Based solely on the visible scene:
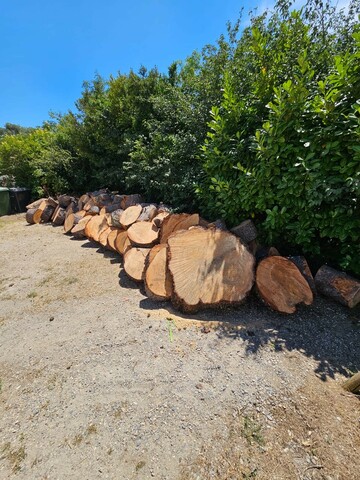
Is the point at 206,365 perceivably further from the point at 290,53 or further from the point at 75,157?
the point at 75,157

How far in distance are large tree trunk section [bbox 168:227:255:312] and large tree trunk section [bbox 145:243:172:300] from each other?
0.17 metres

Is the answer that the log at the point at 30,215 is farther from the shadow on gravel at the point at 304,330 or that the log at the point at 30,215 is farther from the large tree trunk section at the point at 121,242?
the shadow on gravel at the point at 304,330

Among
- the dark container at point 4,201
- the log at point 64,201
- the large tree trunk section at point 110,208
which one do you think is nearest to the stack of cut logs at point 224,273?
the large tree trunk section at point 110,208

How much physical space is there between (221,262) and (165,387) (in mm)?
1193

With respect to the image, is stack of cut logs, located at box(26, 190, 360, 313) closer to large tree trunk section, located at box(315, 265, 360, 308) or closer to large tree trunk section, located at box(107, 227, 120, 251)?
large tree trunk section, located at box(315, 265, 360, 308)

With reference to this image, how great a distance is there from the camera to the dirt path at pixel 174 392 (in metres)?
1.19

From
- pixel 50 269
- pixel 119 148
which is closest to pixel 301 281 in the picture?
pixel 50 269

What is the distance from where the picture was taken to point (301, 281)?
7.00 feet

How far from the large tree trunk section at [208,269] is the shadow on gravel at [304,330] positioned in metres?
0.18

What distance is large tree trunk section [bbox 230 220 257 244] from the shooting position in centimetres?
252

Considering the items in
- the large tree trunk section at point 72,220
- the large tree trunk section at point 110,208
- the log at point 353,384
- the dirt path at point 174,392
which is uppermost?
the large tree trunk section at point 110,208

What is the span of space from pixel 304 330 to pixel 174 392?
1.24 m

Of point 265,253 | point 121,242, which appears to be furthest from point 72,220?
point 265,253

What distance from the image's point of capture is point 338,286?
2148 mm
